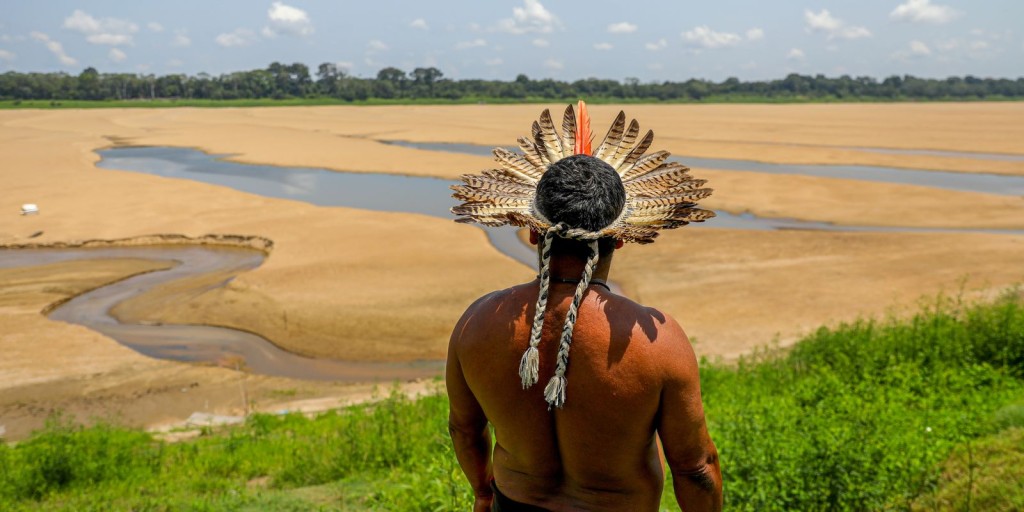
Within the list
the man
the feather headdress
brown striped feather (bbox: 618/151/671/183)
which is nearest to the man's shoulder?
the man

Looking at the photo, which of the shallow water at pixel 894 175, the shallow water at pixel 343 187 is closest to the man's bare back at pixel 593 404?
the shallow water at pixel 343 187

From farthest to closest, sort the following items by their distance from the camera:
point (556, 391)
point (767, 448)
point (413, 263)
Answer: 1. point (413, 263)
2. point (767, 448)
3. point (556, 391)

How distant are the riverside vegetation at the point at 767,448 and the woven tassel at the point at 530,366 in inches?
99.8

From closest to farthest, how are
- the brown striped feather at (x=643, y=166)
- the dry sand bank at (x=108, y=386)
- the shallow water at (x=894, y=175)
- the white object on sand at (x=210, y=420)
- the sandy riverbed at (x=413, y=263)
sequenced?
the brown striped feather at (x=643, y=166) → the white object on sand at (x=210, y=420) → the dry sand bank at (x=108, y=386) → the sandy riverbed at (x=413, y=263) → the shallow water at (x=894, y=175)

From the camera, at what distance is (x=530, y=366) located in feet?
6.76

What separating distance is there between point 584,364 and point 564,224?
38cm

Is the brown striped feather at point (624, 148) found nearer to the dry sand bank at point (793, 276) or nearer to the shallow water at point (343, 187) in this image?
the dry sand bank at point (793, 276)

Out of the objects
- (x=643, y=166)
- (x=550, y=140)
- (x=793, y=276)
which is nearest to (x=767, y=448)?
(x=643, y=166)

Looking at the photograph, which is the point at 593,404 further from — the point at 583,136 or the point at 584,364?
the point at 583,136

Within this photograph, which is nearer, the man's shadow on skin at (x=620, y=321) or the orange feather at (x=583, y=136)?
the man's shadow on skin at (x=620, y=321)

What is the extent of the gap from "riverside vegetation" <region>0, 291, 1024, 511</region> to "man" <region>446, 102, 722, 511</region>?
2306 mm

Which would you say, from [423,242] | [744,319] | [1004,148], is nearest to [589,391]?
[744,319]

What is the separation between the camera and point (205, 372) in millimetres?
11195

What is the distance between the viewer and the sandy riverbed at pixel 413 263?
12.3 metres
